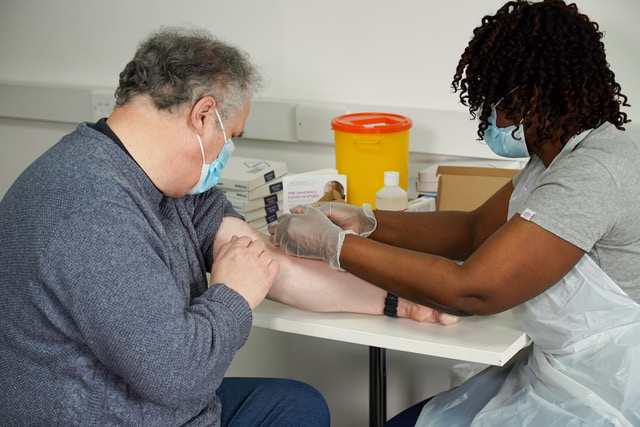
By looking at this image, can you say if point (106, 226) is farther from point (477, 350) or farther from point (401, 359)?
point (401, 359)

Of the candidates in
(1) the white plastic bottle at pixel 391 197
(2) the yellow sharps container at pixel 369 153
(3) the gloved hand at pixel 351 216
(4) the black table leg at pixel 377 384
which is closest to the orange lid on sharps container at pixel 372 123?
(2) the yellow sharps container at pixel 369 153

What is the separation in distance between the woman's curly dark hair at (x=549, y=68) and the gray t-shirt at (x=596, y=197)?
0.07 m

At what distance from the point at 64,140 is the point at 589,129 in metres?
0.98

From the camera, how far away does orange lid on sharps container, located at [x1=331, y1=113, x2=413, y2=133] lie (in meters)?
2.19

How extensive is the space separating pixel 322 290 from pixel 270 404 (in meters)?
0.30

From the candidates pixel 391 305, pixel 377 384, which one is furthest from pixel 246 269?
pixel 377 384

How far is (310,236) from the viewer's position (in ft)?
5.38

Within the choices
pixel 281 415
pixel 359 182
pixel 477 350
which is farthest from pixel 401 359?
pixel 477 350

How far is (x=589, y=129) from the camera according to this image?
1.43m

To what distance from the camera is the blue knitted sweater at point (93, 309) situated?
1165mm

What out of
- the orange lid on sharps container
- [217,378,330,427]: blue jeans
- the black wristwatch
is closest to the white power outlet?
the orange lid on sharps container

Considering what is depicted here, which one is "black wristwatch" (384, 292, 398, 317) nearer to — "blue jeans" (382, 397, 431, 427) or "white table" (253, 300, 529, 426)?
"white table" (253, 300, 529, 426)

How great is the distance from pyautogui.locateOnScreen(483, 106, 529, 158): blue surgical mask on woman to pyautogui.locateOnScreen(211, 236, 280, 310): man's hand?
1.73 ft

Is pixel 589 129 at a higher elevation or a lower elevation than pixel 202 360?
Result: higher
